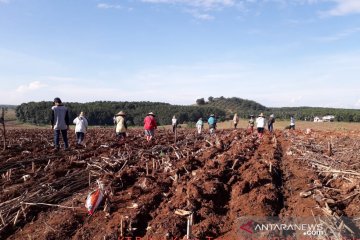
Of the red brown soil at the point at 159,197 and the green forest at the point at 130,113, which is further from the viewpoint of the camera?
the green forest at the point at 130,113

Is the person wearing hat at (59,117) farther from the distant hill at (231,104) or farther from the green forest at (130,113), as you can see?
the distant hill at (231,104)

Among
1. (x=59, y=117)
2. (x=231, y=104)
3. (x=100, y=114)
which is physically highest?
(x=231, y=104)

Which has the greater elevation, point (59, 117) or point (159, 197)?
point (59, 117)

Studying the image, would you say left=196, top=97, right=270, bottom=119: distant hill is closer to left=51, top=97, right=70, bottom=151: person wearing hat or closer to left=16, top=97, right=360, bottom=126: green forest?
left=16, top=97, right=360, bottom=126: green forest

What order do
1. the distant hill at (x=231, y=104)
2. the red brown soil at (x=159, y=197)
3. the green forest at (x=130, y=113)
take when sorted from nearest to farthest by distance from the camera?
the red brown soil at (x=159, y=197) < the green forest at (x=130, y=113) < the distant hill at (x=231, y=104)

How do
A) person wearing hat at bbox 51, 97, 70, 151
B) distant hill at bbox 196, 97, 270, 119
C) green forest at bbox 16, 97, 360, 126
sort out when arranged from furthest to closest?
distant hill at bbox 196, 97, 270, 119 < green forest at bbox 16, 97, 360, 126 < person wearing hat at bbox 51, 97, 70, 151

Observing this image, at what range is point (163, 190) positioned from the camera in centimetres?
681

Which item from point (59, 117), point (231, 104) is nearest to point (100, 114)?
point (231, 104)

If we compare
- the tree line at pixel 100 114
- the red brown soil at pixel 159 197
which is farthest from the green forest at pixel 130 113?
the red brown soil at pixel 159 197

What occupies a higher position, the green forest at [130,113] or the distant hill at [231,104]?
the distant hill at [231,104]

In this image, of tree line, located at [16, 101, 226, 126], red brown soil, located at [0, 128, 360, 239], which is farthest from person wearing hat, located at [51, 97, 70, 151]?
tree line, located at [16, 101, 226, 126]

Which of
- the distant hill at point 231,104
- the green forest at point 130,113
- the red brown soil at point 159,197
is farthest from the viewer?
the distant hill at point 231,104

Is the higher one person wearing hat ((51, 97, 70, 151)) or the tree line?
person wearing hat ((51, 97, 70, 151))

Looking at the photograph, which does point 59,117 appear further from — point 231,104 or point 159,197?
point 231,104
